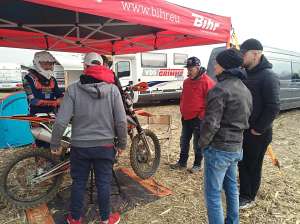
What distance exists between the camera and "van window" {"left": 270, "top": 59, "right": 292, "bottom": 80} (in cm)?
1077

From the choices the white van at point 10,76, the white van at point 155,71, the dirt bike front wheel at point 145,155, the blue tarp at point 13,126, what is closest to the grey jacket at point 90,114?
the dirt bike front wheel at point 145,155

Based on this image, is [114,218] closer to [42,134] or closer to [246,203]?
[42,134]

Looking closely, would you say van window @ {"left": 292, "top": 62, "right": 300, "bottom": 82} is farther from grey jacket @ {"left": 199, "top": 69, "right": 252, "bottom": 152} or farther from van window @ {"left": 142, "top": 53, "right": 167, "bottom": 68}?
grey jacket @ {"left": 199, "top": 69, "right": 252, "bottom": 152}

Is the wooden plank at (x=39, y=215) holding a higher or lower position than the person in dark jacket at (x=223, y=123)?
lower

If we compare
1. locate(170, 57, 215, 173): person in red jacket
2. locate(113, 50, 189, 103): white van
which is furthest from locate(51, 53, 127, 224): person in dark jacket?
locate(113, 50, 189, 103): white van

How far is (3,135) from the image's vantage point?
6188 mm

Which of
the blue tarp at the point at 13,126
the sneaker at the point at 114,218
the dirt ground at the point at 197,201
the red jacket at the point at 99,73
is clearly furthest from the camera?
the blue tarp at the point at 13,126

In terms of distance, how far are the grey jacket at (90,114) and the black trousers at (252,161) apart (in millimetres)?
1625

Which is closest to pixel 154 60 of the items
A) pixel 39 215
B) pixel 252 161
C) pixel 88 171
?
pixel 252 161

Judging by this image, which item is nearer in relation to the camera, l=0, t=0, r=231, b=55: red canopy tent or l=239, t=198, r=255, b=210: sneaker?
l=0, t=0, r=231, b=55: red canopy tent

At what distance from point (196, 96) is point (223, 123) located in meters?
1.92

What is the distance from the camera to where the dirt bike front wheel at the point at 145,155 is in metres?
4.30

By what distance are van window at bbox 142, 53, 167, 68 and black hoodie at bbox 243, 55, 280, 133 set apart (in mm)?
10797

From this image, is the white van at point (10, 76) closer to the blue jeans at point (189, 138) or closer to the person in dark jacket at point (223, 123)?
the blue jeans at point (189, 138)
